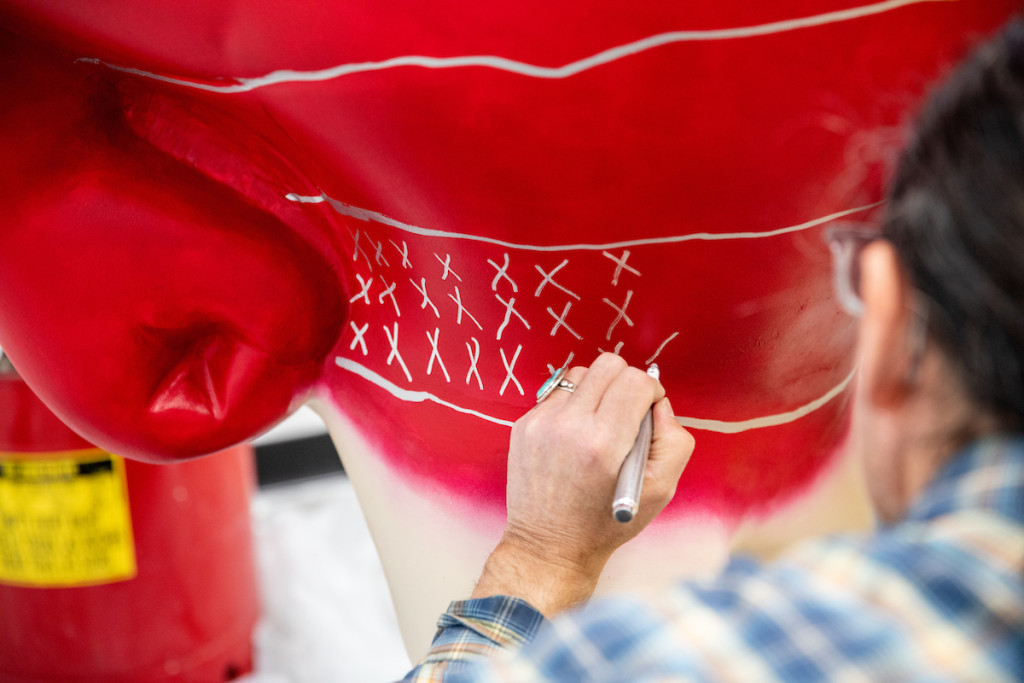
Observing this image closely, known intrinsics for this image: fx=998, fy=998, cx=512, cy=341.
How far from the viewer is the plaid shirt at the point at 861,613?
Result: 40 cm

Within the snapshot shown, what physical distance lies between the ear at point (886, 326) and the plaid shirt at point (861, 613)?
0.05 meters

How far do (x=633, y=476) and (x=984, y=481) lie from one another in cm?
26

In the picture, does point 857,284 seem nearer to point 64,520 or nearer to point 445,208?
point 445,208

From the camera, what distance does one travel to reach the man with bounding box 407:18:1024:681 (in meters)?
0.41

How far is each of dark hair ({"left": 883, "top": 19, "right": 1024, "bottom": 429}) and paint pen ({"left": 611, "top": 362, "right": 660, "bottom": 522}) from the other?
0.24 meters

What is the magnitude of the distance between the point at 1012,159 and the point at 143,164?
60cm

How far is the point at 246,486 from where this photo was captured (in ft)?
4.77

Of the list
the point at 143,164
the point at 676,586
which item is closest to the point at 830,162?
the point at 676,586

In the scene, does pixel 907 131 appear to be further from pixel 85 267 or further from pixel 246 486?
pixel 246 486

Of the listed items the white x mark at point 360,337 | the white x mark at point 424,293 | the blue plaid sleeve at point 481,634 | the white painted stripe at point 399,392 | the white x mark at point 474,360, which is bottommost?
the blue plaid sleeve at point 481,634

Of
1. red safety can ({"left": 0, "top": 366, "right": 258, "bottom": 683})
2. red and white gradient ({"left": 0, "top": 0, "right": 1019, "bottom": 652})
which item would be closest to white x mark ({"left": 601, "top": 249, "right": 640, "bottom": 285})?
red and white gradient ({"left": 0, "top": 0, "right": 1019, "bottom": 652})

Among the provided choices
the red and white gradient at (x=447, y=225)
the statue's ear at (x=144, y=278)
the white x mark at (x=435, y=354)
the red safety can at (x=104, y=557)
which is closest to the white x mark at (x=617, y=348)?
the red and white gradient at (x=447, y=225)

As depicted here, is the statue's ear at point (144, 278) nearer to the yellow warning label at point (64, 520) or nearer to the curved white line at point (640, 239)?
the curved white line at point (640, 239)

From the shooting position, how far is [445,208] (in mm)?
691
